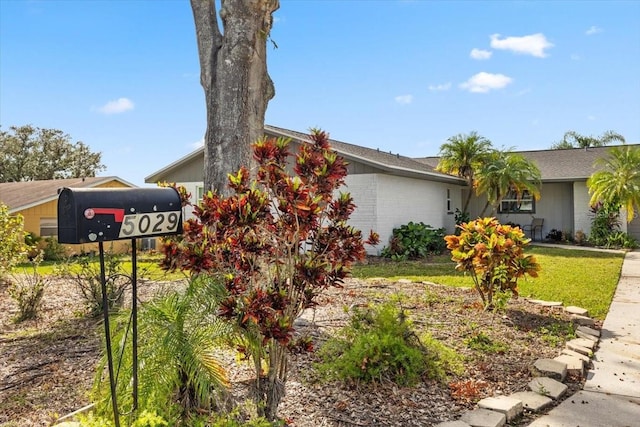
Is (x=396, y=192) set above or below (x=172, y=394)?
above

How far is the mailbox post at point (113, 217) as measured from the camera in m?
1.97

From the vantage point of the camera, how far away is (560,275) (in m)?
9.54

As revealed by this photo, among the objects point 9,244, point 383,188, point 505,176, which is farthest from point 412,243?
point 9,244

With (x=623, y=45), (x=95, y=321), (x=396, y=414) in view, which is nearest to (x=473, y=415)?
(x=396, y=414)

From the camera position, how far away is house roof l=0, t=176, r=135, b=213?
16875 millimetres

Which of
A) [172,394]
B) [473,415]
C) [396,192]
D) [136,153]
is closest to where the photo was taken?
[172,394]

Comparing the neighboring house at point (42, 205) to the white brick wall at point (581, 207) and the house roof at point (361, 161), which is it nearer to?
the house roof at point (361, 161)

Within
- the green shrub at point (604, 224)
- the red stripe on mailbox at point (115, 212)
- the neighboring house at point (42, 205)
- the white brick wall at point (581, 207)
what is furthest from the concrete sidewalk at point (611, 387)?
the neighboring house at point (42, 205)

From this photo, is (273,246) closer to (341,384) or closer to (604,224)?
(341,384)

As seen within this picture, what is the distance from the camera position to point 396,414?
3.01 metres

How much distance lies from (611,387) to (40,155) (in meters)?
40.8

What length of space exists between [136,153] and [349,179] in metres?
8.09

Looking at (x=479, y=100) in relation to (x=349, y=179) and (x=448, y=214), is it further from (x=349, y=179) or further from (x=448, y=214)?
(x=349, y=179)

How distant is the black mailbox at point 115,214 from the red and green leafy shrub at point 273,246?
258 millimetres
